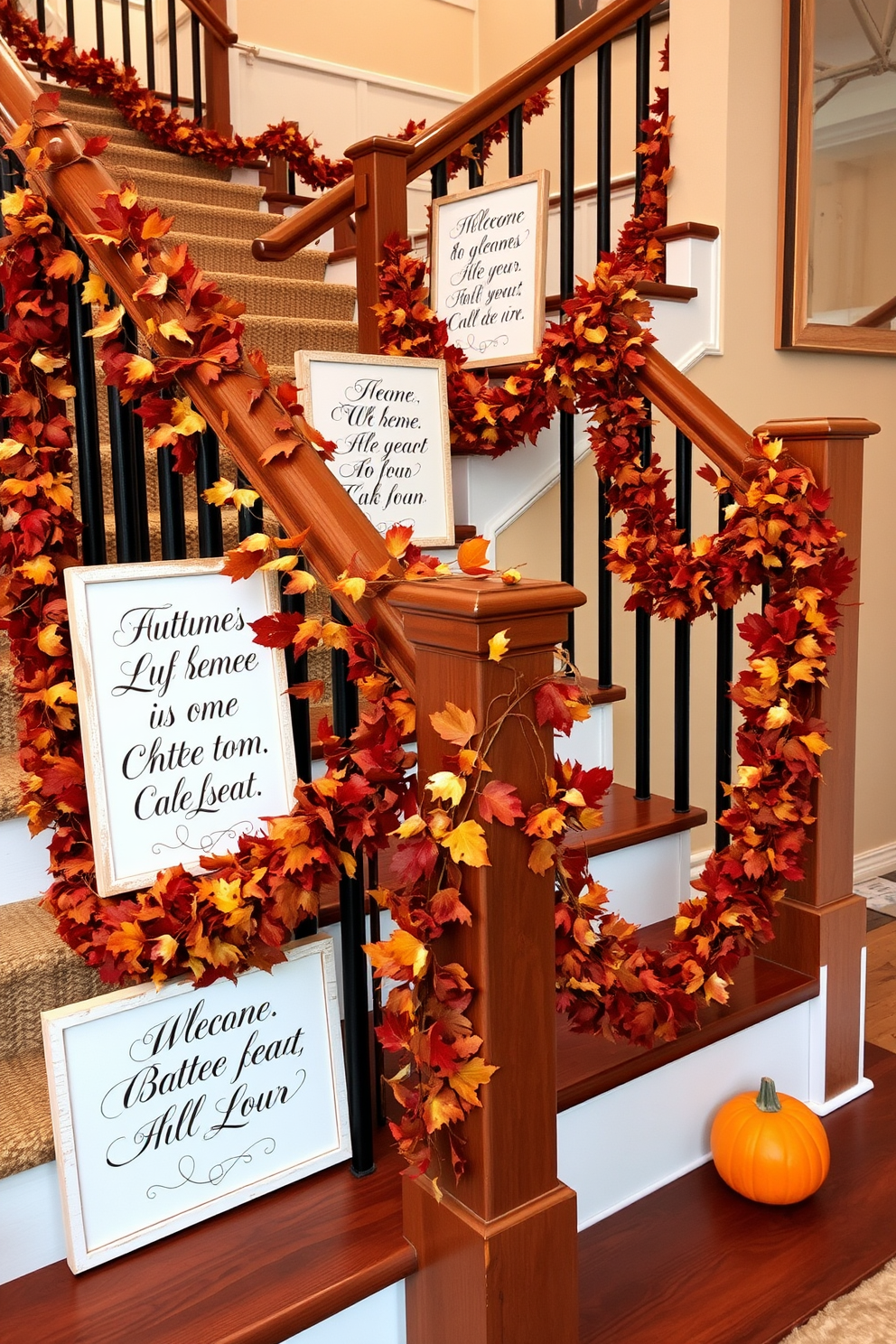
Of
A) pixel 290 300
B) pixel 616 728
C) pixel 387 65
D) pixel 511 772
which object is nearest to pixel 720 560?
pixel 511 772

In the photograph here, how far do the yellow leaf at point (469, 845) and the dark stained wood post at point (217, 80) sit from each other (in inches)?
154

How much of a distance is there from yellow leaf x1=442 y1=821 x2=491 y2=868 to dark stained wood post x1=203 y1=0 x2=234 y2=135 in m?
3.92

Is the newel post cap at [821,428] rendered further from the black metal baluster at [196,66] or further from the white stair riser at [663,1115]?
the black metal baluster at [196,66]

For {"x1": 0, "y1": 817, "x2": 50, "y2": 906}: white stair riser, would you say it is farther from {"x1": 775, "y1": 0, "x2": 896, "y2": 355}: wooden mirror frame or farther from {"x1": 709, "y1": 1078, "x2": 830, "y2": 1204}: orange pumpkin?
{"x1": 775, "y1": 0, "x2": 896, "y2": 355}: wooden mirror frame

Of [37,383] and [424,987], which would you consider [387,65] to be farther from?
[424,987]

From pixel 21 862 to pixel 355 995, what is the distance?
53 cm

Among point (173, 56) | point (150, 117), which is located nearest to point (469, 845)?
point (150, 117)

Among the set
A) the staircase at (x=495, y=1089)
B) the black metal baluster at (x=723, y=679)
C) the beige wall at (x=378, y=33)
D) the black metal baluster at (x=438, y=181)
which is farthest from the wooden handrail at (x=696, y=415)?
the beige wall at (x=378, y=33)

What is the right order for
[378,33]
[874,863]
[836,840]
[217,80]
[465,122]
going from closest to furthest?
[836,840]
[465,122]
[874,863]
[217,80]
[378,33]

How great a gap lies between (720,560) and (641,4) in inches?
58.6

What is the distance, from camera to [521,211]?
92.7 inches

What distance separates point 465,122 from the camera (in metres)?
2.41

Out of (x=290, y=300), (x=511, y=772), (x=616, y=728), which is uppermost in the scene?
(x=290, y=300)

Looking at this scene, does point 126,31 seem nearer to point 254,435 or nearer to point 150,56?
point 150,56
